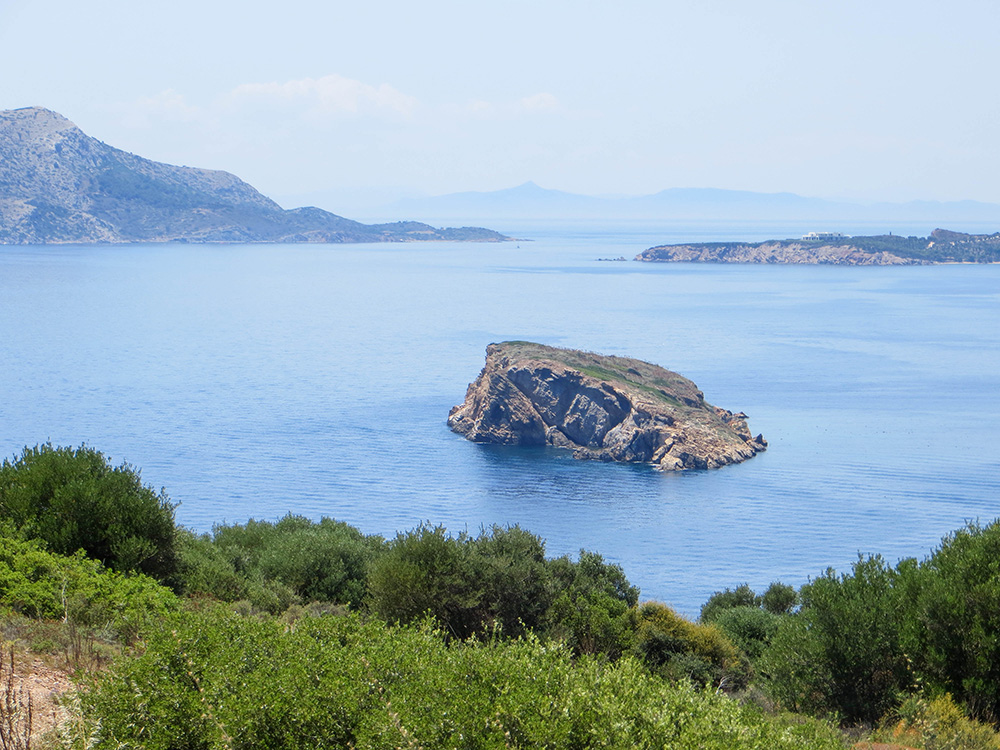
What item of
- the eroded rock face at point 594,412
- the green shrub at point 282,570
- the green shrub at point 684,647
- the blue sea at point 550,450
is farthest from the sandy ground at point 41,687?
the eroded rock face at point 594,412

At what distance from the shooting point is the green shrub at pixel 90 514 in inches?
754

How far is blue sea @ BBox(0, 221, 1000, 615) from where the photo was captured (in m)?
73.8

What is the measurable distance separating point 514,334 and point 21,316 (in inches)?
3853

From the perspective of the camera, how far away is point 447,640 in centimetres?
2178

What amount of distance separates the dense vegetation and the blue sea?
23790 mm

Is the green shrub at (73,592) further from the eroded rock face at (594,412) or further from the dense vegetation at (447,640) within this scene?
the eroded rock face at (594,412)

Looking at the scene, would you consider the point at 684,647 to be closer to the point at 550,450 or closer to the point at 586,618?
the point at 586,618

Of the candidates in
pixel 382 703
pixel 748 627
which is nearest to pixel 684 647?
pixel 748 627

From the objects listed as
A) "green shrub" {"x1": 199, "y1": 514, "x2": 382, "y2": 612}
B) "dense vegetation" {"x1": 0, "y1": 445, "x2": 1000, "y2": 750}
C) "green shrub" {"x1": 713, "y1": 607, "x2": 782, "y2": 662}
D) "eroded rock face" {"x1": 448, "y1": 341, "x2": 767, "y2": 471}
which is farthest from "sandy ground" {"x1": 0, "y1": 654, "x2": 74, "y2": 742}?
"eroded rock face" {"x1": 448, "y1": 341, "x2": 767, "y2": 471}

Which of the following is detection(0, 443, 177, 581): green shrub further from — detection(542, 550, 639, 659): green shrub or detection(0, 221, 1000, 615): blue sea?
detection(0, 221, 1000, 615): blue sea

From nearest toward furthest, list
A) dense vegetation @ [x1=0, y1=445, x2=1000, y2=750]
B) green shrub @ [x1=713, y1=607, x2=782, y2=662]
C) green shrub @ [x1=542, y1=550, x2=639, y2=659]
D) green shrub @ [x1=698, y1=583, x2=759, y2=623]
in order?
dense vegetation @ [x1=0, y1=445, x2=1000, y2=750]
green shrub @ [x1=542, y1=550, x2=639, y2=659]
green shrub @ [x1=713, y1=607, x2=782, y2=662]
green shrub @ [x1=698, y1=583, x2=759, y2=623]

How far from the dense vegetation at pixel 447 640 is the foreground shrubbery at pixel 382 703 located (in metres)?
0.03

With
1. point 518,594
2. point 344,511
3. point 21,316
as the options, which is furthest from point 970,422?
point 21,316

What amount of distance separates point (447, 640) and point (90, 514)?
341 inches
